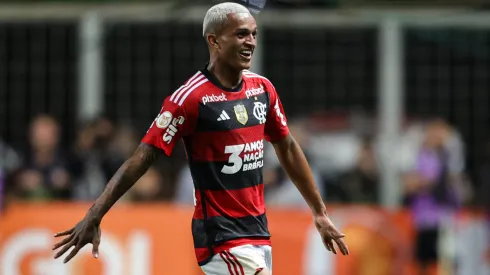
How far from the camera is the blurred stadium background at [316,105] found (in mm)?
14281

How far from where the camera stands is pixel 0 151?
15117mm

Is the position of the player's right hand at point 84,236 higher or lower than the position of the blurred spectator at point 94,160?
higher

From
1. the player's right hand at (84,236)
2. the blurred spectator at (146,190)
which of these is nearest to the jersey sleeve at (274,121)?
the player's right hand at (84,236)

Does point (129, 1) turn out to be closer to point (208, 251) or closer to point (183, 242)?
point (183, 242)

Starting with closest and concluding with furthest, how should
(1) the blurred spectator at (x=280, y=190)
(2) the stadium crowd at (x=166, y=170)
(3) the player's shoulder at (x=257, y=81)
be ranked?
(3) the player's shoulder at (x=257, y=81) < (2) the stadium crowd at (x=166, y=170) < (1) the blurred spectator at (x=280, y=190)

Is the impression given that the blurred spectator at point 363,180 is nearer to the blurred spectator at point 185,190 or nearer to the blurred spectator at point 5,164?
the blurred spectator at point 185,190

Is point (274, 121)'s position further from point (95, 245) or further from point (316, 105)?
point (316, 105)

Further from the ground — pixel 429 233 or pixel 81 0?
pixel 81 0

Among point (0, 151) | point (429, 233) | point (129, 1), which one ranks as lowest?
point (429, 233)

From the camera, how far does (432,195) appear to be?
47.4 ft

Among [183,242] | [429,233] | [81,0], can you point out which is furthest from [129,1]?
[429,233]

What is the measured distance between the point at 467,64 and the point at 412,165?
4.81 ft

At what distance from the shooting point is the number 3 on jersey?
784cm

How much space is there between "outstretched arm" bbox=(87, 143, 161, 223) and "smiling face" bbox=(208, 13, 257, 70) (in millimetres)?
733
